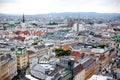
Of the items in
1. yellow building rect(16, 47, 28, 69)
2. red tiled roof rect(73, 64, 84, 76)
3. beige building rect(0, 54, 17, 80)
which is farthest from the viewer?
yellow building rect(16, 47, 28, 69)

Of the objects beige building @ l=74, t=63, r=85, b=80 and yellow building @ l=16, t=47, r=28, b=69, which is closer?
beige building @ l=74, t=63, r=85, b=80

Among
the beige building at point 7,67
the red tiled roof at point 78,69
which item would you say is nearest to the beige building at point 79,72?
the red tiled roof at point 78,69

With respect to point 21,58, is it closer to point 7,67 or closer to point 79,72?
point 7,67

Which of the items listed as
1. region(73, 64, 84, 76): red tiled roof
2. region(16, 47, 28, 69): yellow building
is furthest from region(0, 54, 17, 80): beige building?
region(73, 64, 84, 76): red tiled roof

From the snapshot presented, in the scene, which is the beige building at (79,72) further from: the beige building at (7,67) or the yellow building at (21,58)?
the yellow building at (21,58)

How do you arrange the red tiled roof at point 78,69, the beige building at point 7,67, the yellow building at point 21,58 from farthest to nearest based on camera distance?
A: the yellow building at point 21,58, the beige building at point 7,67, the red tiled roof at point 78,69

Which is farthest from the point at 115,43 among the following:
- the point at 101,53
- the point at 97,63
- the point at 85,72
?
the point at 85,72

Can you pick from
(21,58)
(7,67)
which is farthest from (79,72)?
(21,58)

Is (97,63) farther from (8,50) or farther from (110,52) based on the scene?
(8,50)

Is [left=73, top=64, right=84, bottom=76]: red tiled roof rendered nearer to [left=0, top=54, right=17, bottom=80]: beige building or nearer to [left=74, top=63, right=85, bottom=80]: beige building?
[left=74, top=63, right=85, bottom=80]: beige building
